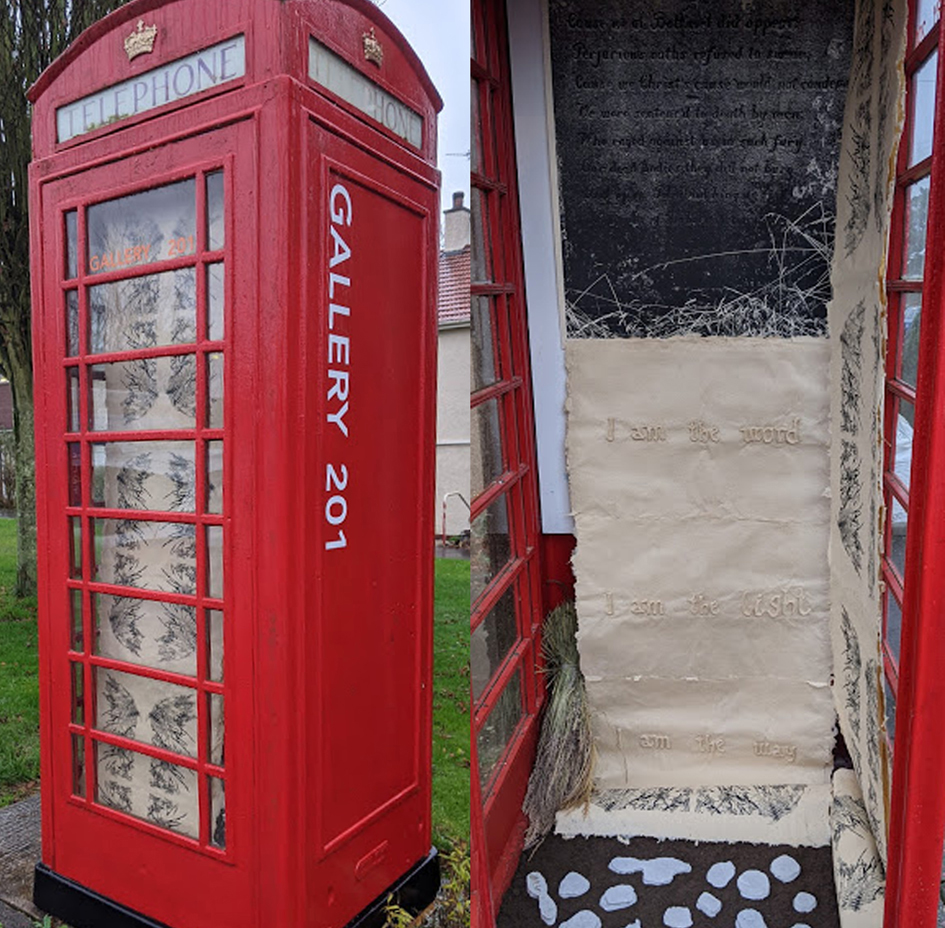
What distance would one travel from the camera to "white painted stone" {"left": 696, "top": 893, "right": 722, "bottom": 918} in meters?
2.19

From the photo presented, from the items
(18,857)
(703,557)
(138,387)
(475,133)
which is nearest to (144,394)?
(138,387)

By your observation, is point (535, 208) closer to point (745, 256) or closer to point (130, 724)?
point (745, 256)

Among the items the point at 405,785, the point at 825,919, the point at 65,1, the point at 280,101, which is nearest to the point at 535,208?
the point at 280,101

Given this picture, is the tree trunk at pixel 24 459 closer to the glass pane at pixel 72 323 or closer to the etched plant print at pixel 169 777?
the glass pane at pixel 72 323

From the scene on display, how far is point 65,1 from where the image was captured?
7.71 feet

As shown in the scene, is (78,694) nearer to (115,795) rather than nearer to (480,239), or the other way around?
(115,795)

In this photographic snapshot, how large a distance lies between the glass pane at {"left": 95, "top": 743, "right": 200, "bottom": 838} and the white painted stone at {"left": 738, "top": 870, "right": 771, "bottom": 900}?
1.39m

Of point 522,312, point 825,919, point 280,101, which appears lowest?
point 825,919

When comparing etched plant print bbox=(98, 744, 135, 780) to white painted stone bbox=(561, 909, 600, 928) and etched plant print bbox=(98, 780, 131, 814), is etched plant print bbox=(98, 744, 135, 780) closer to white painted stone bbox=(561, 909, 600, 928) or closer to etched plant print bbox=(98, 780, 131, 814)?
etched plant print bbox=(98, 780, 131, 814)

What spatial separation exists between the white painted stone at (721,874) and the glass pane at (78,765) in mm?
1649

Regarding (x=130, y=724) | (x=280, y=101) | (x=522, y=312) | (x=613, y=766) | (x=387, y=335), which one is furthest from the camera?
(x=613, y=766)

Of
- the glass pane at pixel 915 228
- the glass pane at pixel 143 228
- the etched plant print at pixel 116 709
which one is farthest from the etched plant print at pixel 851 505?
the etched plant print at pixel 116 709

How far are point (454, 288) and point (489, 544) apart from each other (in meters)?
0.65

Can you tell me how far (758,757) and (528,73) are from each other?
2052mm
